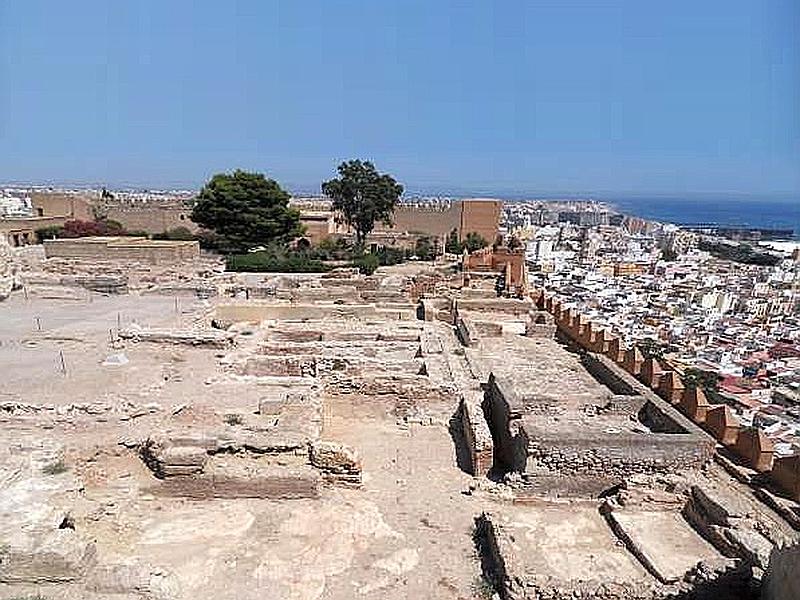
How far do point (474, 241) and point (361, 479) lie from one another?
35.1m

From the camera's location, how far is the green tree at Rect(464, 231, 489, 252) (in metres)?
40.1

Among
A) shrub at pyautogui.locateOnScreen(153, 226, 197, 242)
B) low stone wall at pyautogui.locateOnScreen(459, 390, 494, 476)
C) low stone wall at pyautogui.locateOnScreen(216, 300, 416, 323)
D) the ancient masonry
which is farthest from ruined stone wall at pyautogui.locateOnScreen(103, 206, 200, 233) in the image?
low stone wall at pyautogui.locateOnScreen(459, 390, 494, 476)

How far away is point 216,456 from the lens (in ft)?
24.1

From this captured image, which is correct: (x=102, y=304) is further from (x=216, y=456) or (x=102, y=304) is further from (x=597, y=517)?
(x=597, y=517)

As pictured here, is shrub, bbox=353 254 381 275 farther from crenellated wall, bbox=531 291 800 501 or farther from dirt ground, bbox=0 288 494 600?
dirt ground, bbox=0 288 494 600

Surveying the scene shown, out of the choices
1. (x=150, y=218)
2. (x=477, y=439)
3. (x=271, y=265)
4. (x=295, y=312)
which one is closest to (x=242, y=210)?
(x=271, y=265)

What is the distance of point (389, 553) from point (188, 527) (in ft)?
7.27

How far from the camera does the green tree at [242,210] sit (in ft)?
102

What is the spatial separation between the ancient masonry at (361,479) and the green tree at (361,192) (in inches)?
962

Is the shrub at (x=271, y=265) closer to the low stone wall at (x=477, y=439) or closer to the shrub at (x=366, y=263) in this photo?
the shrub at (x=366, y=263)

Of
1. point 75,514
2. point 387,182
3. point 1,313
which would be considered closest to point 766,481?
point 75,514

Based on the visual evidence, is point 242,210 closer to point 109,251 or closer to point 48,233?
point 109,251

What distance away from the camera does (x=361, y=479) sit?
7.76 meters

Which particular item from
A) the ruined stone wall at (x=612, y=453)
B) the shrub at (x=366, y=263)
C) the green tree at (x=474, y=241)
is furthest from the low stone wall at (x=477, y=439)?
the green tree at (x=474, y=241)
